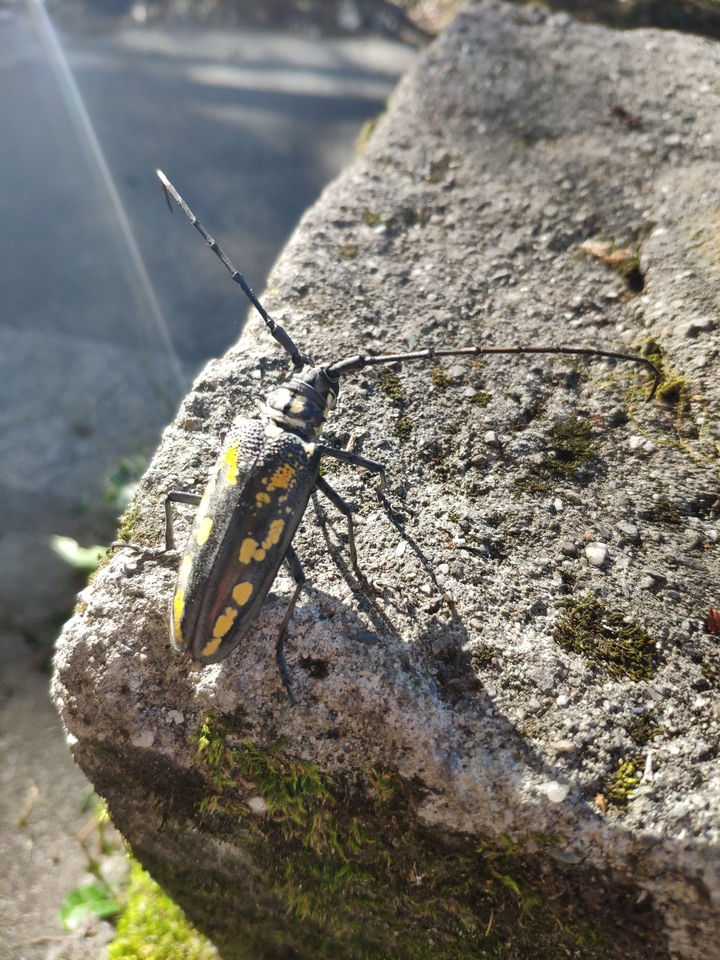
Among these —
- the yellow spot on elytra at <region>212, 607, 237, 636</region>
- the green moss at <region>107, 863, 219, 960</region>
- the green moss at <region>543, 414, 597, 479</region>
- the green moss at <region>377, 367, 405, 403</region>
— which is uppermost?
the green moss at <region>377, 367, 405, 403</region>

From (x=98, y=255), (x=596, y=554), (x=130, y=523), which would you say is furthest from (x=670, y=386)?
(x=98, y=255)

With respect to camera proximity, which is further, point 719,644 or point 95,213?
point 95,213

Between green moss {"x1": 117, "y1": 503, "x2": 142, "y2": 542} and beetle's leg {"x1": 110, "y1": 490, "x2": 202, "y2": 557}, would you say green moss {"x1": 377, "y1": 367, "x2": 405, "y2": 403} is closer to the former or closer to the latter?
beetle's leg {"x1": 110, "y1": 490, "x2": 202, "y2": 557}

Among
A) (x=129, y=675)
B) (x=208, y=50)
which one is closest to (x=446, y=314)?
(x=129, y=675)

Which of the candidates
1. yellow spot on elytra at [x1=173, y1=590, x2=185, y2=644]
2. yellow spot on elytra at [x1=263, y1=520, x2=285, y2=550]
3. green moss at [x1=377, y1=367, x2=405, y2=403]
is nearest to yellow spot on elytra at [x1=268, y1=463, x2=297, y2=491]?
yellow spot on elytra at [x1=263, y1=520, x2=285, y2=550]

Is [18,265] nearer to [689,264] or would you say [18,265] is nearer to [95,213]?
[95,213]

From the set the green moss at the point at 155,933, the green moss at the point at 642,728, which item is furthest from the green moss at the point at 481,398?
the green moss at the point at 155,933

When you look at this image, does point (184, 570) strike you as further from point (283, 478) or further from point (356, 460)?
point (356, 460)
